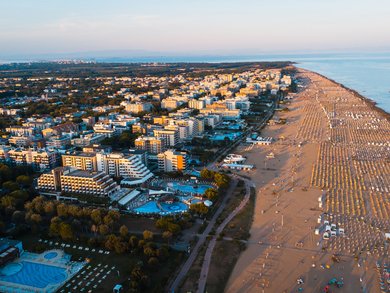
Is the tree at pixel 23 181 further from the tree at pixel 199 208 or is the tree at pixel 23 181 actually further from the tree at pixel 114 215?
the tree at pixel 199 208

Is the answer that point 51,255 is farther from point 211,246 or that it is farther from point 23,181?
point 23,181

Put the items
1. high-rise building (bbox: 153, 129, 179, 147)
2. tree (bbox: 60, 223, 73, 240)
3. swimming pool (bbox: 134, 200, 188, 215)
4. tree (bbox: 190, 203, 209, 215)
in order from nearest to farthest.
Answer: tree (bbox: 60, 223, 73, 240) < tree (bbox: 190, 203, 209, 215) < swimming pool (bbox: 134, 200, 188, 215) < high-rise building (bbox: 153, 129, 179, 147)

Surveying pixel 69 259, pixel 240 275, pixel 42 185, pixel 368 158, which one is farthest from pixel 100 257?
pixel 368 158

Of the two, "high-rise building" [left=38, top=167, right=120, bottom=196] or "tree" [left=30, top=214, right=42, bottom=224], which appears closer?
"tree" [left=30, top=214, right=42, bottom=224]

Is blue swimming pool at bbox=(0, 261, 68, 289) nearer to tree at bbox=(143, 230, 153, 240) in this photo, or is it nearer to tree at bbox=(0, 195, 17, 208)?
tree at bbox=(143, 230, 153, 240)

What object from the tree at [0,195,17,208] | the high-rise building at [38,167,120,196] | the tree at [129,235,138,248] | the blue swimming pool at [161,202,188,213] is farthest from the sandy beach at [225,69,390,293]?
the tree at [0,195,17,208]

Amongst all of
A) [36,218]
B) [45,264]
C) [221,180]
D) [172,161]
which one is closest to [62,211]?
[36,218]

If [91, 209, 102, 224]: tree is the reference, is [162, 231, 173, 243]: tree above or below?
below
